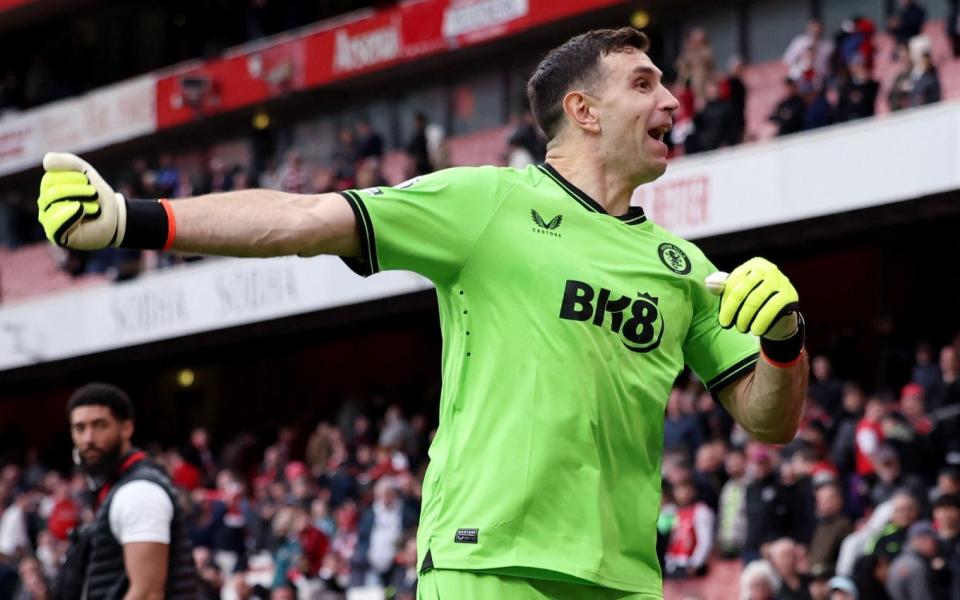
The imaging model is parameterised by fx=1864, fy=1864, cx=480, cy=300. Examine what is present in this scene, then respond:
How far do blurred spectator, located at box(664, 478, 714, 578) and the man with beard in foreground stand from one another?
8165 millimetres

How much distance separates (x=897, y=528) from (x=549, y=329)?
28.2ft

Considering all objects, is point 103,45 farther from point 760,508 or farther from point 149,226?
point 149,226

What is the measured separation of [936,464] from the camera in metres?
14.3

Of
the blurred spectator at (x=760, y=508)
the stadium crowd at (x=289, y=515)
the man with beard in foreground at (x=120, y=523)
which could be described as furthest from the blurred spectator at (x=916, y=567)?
the man with beard in foreground at (x=120, y=523)

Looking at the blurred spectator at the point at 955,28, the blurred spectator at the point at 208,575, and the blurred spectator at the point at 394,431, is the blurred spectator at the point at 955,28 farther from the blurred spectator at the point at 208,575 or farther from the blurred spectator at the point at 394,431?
the blurred spectator at the point at 208,575

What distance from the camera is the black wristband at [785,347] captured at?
193 inches

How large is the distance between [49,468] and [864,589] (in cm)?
1945

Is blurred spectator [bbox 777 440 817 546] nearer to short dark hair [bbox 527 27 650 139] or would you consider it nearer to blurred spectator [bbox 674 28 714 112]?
blurred spectator [bbox 674 28 714 112]

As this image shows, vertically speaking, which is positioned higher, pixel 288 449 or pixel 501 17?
pixel 501 17

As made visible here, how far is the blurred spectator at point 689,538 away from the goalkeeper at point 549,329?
10059 mm

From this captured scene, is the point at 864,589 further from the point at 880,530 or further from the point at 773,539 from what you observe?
the point at 773,539

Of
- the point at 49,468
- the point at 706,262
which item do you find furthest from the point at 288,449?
the point at 706,262

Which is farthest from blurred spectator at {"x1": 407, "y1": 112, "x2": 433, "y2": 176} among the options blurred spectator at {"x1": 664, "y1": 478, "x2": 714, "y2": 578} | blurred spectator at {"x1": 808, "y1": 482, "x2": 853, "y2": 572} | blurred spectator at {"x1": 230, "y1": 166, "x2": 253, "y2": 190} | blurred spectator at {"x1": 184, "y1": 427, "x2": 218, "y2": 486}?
blurred spectator at {"x1": 808, "y1": 482, "x2": 853, "y2": 572}


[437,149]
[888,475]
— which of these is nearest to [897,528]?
[888,475]
